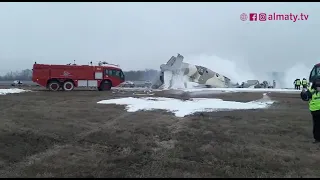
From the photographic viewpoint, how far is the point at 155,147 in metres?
7.77

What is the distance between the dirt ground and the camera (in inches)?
234

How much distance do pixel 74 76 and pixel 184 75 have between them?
1374 centimetres

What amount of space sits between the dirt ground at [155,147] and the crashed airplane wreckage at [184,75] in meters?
28.5

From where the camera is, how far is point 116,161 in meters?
6.52

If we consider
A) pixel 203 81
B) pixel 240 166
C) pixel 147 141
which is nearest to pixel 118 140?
pixel 147 141

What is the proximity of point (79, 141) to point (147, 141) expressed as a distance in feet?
5.51

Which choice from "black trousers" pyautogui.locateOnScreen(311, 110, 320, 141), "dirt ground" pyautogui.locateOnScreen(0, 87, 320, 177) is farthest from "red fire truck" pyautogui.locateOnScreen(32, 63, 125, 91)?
"black trousers" pyautogui.locateOnScreen(311, 110, 320, 141)

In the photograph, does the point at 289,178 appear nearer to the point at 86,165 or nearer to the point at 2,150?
the point at 86,165

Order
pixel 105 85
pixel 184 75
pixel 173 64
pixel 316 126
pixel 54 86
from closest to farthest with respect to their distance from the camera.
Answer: pixel 316 126 → pixel 54 86 → pixel 105 85 → pixel 173 64 → pixel 184 75

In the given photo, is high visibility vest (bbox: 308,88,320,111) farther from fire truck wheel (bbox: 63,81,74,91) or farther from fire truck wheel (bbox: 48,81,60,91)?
fire truck wheel (bbox: 48,81,60,91)

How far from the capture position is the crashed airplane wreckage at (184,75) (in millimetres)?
40625

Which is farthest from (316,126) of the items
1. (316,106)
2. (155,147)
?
(155,147)

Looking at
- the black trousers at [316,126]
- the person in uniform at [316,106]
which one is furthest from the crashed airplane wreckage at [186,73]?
the black trousers at [316,126]

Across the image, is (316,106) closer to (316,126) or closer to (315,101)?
(315,101)
